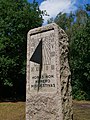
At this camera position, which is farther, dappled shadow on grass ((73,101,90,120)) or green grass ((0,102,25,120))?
dappled shadow on grass ((73,101,90,120))

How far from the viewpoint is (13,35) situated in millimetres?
24922

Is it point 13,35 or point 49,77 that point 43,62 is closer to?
point 49,77

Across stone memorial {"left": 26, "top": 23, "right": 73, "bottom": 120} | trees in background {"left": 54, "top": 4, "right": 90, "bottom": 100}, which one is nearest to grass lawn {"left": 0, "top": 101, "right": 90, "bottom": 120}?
stone memorial {"left": 26, "top": 23, "right": 73, "bottom": 120}

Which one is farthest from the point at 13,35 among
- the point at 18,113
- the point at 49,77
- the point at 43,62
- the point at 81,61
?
the point at 49,77

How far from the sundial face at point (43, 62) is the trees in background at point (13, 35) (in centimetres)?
1680

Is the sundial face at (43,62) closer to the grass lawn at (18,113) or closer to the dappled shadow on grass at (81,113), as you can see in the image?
the grass lawn at (18,113)

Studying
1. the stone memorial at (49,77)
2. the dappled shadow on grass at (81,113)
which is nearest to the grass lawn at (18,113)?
the dappled shadow on grass at (81,113)

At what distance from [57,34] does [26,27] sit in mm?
19010

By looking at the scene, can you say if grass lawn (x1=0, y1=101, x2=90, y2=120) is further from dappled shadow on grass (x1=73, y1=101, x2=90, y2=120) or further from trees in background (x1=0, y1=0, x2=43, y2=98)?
trees in background (x1=0, y1=0, x2=43, y2=98)

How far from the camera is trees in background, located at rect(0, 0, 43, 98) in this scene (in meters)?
24.0

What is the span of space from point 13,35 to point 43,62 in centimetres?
1877

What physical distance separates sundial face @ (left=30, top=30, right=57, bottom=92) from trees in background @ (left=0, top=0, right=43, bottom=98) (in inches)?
662

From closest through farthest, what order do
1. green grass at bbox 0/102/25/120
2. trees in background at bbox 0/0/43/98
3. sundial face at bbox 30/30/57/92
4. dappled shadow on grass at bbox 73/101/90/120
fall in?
1. sundial face at bbox 30/30/57/92
2. green grass at bbox 0/102/25/120
3. dappled shadow on grass at bbox 73/101/90/120
4. trees in background at bbox 0/0/43/98

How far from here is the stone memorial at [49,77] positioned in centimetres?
612
